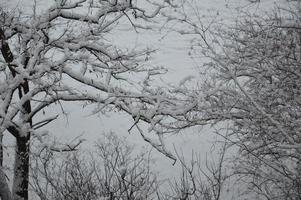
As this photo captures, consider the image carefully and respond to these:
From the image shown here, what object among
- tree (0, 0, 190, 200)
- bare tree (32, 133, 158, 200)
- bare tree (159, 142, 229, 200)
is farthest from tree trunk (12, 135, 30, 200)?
bare tree (159, 142, 229, 200)

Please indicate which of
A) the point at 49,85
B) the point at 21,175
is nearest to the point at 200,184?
the point at 49,85

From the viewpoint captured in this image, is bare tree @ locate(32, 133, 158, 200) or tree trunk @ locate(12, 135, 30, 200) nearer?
bare tree @ locate(32, 133, 158, 200)

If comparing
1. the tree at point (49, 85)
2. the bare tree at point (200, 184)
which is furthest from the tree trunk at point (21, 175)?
the bare tree at point (200, 184)

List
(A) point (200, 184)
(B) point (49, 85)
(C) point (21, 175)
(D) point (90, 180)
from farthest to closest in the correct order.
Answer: (C) point (21, 175) → (B) point (49, 85) → (A) point (200, 184) → (D) point (90, 180)

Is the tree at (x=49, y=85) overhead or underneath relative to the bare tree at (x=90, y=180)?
overhead

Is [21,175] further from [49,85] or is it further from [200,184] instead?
[200,184]

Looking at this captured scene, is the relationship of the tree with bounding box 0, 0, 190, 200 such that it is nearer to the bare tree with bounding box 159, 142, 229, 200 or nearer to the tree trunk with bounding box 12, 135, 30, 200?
the tree trunk with bounding box 12, 135, 30, 200

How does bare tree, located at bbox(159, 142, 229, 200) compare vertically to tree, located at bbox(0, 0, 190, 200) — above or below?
below

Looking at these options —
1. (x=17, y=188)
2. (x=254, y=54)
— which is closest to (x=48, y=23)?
(x=17, y=188)

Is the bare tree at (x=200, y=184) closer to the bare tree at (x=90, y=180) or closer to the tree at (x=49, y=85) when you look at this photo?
the bare tree at (x=90, y=180)

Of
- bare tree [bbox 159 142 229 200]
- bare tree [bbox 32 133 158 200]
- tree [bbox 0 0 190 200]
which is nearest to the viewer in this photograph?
bare tree [bbox 159 142 229 200]

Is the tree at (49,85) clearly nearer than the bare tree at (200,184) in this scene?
No

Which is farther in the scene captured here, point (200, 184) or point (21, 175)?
point (21, 175)

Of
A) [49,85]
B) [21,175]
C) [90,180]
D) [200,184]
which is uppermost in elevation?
[49,85]
